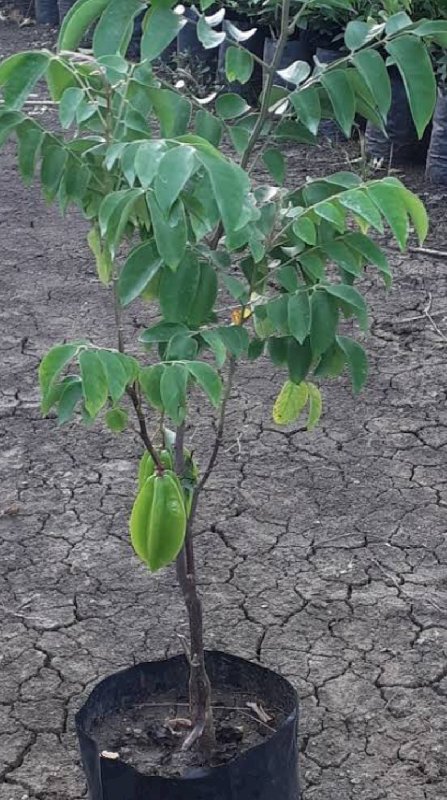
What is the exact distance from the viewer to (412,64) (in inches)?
68.4

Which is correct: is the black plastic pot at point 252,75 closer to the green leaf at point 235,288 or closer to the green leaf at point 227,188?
the green leaf at point 235,288

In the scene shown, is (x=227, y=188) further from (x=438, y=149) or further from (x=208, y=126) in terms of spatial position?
(x=438, y=149)

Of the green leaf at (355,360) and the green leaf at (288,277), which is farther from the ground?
the green leaf at (288,277)

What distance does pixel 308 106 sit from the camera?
1842 millimetres

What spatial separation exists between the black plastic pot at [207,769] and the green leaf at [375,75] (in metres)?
1.10

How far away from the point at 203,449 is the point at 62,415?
7.09 feet

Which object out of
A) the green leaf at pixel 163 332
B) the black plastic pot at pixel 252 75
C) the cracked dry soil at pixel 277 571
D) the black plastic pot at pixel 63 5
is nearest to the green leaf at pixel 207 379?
the green leaf at pixel 163 332

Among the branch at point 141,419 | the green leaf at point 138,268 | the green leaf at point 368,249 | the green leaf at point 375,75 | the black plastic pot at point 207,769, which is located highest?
the green leaf at point 375,75

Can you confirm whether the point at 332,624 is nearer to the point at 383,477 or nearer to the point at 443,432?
the point at 383,477

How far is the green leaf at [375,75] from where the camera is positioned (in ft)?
5.77

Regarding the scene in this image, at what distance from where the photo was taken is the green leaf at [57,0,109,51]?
5.82 feet

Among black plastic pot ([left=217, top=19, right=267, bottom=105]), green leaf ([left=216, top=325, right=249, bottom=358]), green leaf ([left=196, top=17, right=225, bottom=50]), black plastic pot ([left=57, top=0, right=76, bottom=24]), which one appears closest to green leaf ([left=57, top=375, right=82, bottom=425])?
green leaf ([left=216, top=325, right=249, bottom=358])

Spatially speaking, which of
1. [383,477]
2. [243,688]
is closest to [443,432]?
[383,477]

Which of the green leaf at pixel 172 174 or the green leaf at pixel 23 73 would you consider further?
the green leaf at pixel 23 73
